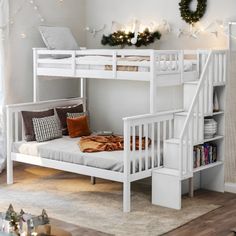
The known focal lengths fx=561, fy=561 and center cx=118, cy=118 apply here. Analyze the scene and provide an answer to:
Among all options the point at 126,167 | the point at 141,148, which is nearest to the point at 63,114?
the point at 141,148

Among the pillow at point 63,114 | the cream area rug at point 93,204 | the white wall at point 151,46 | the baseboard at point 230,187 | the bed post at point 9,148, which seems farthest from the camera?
the pillow at point 63,114

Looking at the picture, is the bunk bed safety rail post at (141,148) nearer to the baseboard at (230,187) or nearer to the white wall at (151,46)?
the baseboard at (230,187)

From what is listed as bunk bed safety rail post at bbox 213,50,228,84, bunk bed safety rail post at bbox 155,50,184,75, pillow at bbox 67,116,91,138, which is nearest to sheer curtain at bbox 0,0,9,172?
pillow at bbox 67,116,91,138

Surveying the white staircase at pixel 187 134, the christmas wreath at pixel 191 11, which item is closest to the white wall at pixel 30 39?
the christmas wreath at pixel 191 11

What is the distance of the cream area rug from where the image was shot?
4566mm

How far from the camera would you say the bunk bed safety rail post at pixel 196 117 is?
5.08m

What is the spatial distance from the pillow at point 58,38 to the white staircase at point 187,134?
5.54ft

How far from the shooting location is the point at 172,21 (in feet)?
20.6

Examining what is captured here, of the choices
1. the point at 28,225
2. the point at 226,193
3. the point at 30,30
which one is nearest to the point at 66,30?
the point at 30,30

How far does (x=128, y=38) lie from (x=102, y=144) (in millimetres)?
1656

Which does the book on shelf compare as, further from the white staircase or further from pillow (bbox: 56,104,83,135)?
pillow (bbox: 56,104,83,135)

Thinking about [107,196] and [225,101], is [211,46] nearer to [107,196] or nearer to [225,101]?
[225,101]

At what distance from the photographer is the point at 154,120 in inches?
203

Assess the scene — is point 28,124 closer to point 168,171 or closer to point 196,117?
point 168,171
